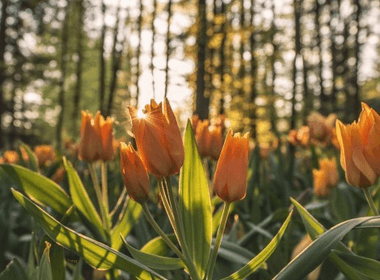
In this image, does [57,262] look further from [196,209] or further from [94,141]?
[94,141]

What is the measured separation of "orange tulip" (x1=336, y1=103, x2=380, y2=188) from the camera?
0.97 m

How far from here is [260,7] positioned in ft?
62.1

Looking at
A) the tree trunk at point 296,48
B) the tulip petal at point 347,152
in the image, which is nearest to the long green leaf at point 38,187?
the tulip petal at point 347,152

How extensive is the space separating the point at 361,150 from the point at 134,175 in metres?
0.47

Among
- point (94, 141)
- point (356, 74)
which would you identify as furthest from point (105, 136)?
point (356, 74)

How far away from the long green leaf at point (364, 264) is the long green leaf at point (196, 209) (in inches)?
10.5

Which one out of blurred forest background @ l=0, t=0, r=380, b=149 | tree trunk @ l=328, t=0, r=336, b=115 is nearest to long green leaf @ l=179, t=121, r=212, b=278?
blurred forest background @ l=0, t=0, r=380, b=149

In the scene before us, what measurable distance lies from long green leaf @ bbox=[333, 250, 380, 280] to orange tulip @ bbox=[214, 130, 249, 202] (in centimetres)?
22

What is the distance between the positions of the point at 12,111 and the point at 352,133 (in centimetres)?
1846

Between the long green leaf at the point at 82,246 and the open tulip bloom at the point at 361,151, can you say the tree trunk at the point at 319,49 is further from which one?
the long green leaf at the point at 82,246

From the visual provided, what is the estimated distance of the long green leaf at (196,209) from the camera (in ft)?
3.33

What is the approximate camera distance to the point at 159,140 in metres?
0.94

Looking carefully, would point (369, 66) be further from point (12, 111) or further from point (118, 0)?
point (12, 111)

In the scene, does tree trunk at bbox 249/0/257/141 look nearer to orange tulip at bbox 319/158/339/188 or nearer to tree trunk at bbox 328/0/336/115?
tree trunk at bbox 328/0/336/115
